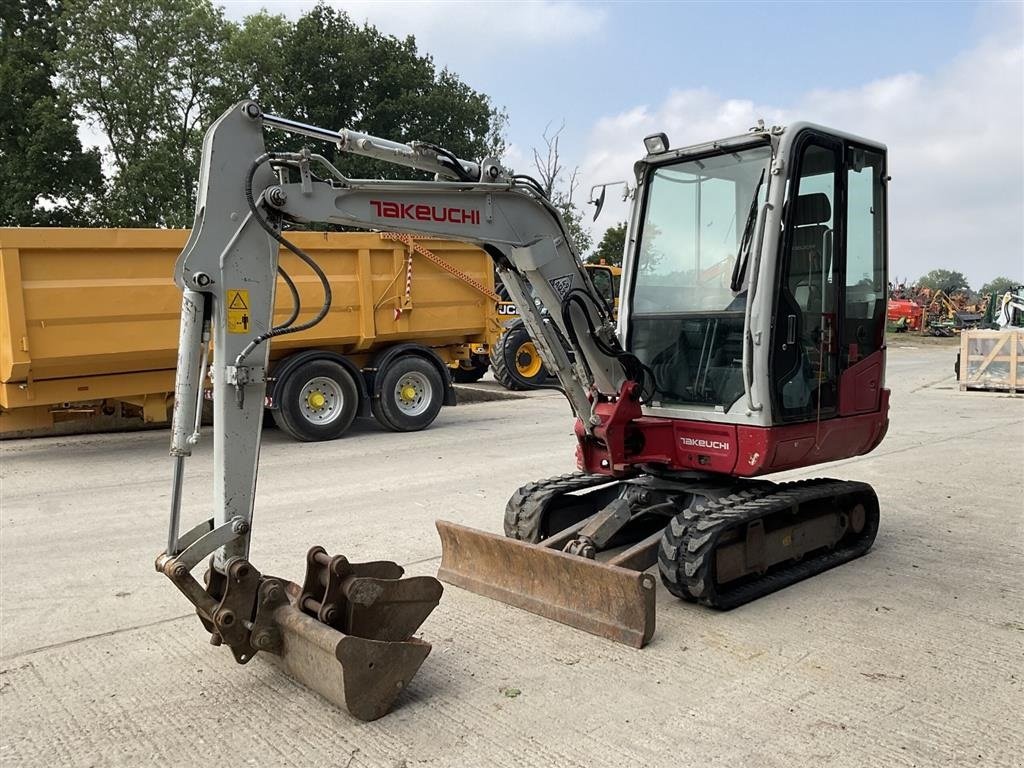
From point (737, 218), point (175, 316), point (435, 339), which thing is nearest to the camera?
point (737, 218)

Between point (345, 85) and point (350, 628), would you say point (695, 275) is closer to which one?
point (350, 628)

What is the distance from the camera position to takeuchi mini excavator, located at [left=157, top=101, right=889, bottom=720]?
3.61 m

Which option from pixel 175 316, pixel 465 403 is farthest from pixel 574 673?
pixel 465 403

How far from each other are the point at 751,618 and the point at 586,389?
159cm

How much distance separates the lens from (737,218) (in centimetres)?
520

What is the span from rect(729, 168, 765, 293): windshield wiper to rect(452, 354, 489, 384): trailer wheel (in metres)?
11.3

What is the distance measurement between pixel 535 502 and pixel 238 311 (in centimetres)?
245

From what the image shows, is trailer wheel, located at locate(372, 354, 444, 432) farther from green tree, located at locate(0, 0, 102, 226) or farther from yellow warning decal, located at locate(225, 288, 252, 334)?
green tree, located at locate(0, 0, 102, 226)

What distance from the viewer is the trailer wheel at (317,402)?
1059 centimetres

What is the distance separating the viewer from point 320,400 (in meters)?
11.0

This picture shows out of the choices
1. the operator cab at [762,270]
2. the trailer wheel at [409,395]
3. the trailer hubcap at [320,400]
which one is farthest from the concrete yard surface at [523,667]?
the trailer wheel at [409,395]

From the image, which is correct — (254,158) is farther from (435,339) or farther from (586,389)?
(435,339)

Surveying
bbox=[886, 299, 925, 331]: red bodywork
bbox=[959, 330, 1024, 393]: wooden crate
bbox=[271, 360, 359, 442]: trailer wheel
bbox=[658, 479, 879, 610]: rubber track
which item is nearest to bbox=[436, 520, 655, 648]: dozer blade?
bbox=[658, 479, 879, 610]: rubber track

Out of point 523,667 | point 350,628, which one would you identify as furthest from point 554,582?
point 350,628
